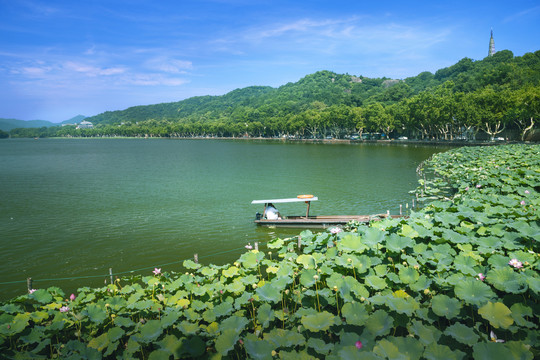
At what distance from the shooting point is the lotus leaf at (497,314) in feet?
12.4

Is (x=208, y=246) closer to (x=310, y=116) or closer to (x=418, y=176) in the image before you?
(x=418, y=176)

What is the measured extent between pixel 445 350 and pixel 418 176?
32111 mm

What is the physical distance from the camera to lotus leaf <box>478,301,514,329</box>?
3.79 m

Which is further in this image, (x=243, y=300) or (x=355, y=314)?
(x=243, y=300)

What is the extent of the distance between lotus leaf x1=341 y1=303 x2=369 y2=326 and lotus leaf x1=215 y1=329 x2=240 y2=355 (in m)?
1.41

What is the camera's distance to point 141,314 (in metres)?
5.82

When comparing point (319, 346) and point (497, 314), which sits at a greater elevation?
point (497, 314)

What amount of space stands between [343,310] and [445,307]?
1292mm

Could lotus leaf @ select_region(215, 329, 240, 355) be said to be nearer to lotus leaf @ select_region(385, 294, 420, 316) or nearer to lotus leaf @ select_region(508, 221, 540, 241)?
lotus leaf @ select_region(385, 294, 420, 316)

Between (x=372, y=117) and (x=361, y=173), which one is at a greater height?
(x=372, y=117)

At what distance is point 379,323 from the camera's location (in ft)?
13.3

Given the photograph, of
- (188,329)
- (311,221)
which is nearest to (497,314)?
(188,329)

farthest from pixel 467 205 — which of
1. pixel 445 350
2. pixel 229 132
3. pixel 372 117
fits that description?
pixel 229 132

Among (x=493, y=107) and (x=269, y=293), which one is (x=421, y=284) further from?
(x=493, y=107)
